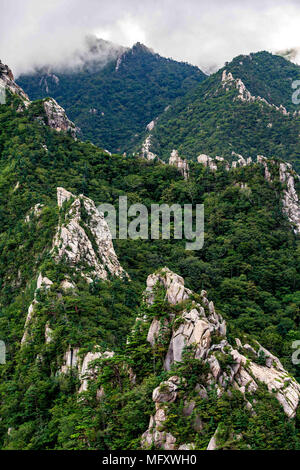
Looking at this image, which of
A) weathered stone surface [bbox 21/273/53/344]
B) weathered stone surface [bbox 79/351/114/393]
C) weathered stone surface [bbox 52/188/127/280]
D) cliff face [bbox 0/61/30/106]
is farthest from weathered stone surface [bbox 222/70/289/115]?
weathered stone surface [bbox 79/351/114/393]

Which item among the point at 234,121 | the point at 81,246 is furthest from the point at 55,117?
Result: the point at 234,121

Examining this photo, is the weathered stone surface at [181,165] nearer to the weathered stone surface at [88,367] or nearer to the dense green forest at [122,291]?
the dense green forest at [122,291]

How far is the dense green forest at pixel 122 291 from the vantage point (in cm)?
1775

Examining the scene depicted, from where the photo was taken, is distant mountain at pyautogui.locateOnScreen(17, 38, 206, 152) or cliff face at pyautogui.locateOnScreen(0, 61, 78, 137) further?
distant mountain at pyautogui.locateOnScreen(17, 38, 206, 152)

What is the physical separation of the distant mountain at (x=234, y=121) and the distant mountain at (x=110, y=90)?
1817cm

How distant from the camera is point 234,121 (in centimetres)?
11525

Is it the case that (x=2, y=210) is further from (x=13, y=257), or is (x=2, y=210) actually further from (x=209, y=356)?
(x=209, y=356)

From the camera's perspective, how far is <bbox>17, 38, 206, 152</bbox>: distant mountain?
150 meters

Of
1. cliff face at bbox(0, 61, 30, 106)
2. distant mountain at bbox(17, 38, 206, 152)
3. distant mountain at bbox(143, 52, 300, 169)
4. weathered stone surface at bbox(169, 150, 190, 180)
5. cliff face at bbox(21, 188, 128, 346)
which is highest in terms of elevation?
distant mountain at bbox(17, 38, 206, 152)

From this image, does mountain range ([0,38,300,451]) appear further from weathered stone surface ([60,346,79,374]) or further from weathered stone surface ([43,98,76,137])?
weathered stone surface ([43,98,76,137])

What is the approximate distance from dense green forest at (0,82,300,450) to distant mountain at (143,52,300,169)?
37.9 metres

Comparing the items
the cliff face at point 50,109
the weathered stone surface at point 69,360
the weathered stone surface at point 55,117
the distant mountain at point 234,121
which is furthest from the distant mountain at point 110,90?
the weathered stone surface at point 69,360

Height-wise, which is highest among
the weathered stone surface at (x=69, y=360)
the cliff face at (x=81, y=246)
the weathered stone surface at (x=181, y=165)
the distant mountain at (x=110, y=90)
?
the distant mountain at (x=110, y=90)

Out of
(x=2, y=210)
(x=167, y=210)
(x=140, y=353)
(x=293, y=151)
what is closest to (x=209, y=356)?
(x=140, y=353)
